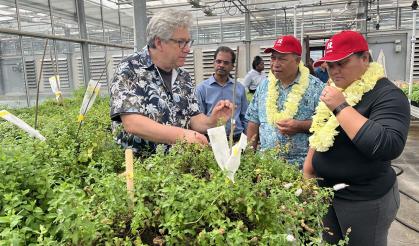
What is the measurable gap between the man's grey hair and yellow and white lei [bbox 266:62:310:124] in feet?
3.08

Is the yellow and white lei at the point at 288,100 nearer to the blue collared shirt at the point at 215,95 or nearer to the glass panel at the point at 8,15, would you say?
the blue collared shirt at the point at 215,95

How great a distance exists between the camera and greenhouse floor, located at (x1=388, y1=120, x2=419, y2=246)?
326 cm

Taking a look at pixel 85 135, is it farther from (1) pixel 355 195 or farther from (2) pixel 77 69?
(2) pixel 77 69

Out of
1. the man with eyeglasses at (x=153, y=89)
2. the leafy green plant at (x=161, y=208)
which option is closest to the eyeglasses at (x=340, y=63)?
the man with eyeglasses at (x=153, y=89)

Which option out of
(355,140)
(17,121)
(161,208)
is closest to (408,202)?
(355,140)

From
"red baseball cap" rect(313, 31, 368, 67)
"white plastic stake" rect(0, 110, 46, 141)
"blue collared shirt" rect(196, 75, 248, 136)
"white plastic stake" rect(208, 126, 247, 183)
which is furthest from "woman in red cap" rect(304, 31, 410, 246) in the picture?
"blue collared shirt" rect(196, 75, 248, 136)

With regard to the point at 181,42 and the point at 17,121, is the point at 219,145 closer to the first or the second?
the point at 181,42

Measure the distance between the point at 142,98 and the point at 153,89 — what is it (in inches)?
3.6

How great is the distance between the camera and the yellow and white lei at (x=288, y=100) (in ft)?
8.15

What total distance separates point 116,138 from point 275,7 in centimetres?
1043

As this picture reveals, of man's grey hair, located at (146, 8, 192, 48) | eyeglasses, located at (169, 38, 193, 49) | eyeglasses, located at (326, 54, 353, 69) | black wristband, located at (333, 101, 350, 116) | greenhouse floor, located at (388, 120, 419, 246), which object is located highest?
man's grey hair, located at (146, 8, 192, 48)

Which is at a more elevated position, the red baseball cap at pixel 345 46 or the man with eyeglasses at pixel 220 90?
the red baseball cap at pixel 345 46

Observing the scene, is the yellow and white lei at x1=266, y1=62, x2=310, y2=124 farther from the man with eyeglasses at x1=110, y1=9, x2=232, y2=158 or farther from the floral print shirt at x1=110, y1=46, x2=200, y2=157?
the floral print shirt at x1=110, y1=46, x2=200, y2=157

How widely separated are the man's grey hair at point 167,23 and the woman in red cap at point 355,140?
0.75 metres
